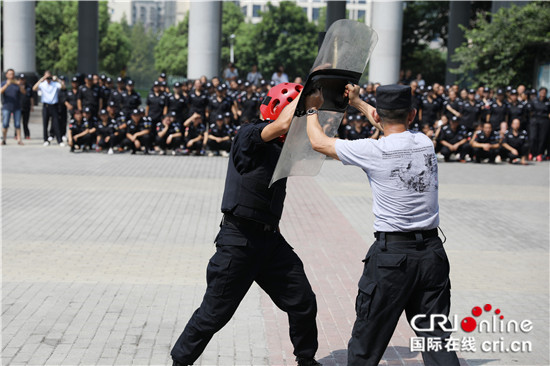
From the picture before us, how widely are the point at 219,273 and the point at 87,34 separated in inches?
1223

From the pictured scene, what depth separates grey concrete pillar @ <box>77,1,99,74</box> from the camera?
3325cm

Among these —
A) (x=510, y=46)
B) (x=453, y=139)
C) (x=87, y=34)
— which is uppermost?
(x=87, y=34)

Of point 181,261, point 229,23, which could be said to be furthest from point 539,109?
point 229,23

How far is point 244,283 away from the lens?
4.58 meters

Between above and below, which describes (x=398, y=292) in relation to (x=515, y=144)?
above

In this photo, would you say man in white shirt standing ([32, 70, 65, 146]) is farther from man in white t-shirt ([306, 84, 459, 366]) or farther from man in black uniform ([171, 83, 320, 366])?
man in white t-shirt ([306, 84, 459, 366])

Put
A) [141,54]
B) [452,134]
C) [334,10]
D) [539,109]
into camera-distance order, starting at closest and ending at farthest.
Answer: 1. [452,134]
2. [539,109]
3. [334,10]
4. [141,54]

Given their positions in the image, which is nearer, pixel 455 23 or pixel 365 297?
pixel 365 297

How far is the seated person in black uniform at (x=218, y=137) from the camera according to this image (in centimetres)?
1909

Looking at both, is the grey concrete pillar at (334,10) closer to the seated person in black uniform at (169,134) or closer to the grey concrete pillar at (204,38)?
the grey concrete pillar at (204,38)

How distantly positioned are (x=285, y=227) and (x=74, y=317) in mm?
4490

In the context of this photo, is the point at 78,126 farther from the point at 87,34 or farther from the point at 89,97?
the point at 87,34

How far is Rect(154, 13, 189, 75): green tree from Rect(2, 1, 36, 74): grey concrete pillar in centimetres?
6290

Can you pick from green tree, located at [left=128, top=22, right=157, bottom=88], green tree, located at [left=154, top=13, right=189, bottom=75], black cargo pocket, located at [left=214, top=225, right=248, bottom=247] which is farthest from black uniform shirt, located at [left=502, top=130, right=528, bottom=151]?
green tree, located at [left=128, top=22, right=157, bottom=88]
